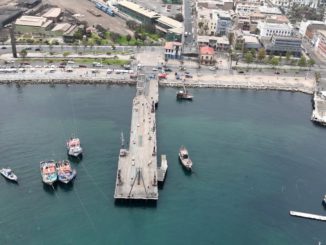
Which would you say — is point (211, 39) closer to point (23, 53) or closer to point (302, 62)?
point (302, 62)

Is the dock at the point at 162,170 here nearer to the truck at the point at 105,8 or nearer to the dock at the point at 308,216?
the dock at the point at 308,216

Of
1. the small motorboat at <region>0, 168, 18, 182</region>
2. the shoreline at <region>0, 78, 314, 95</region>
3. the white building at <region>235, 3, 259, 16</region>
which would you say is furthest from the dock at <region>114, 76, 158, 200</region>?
the white building at <region>235, 3, 259, 16</region>

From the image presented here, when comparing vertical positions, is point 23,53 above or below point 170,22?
below

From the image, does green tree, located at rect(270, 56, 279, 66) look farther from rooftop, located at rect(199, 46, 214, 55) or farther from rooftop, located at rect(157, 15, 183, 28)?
rooftop, located at rect(157, 15, 183, 28)

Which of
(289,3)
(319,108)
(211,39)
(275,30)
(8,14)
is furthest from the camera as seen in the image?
(289,3)

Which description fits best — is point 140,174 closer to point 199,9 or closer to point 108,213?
point 108,213

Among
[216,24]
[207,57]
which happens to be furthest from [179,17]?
[207,57]

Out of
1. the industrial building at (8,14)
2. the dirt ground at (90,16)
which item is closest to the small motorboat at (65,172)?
the dirt ground at (90,16)

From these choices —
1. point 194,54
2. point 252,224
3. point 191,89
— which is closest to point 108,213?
point 252,224
